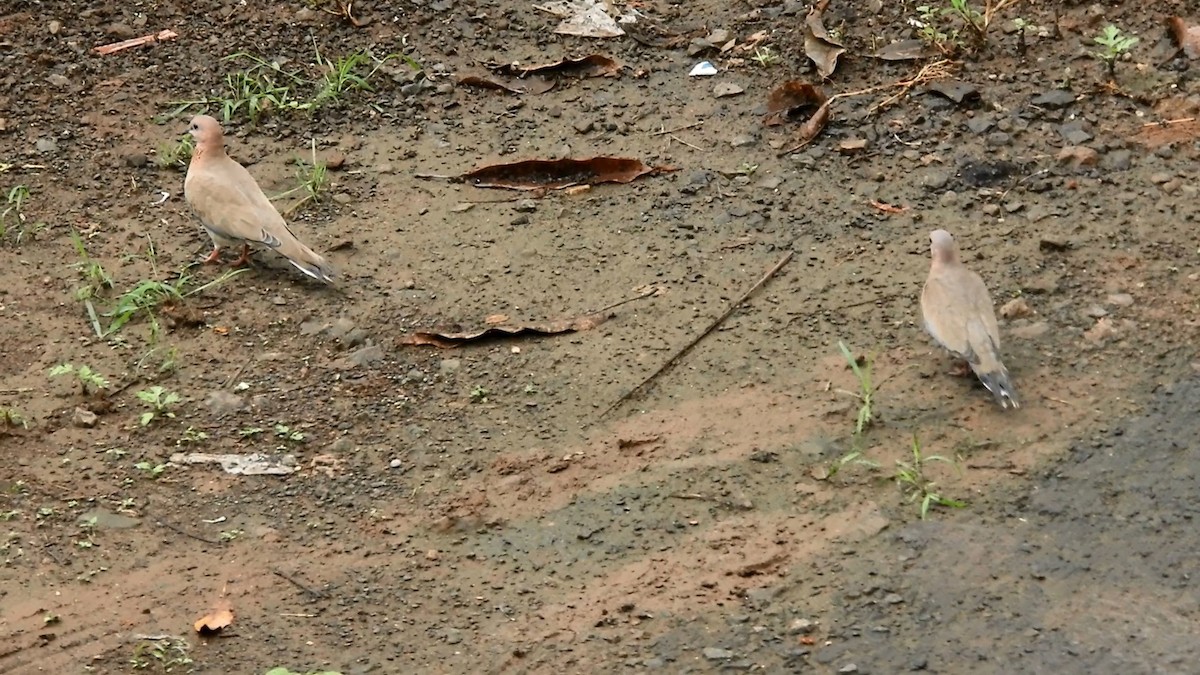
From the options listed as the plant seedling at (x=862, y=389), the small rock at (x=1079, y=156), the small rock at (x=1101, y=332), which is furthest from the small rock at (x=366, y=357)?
the small rock at (x=1079, y=156)

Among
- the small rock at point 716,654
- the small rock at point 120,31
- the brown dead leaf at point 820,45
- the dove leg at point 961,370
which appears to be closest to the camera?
the small rock at point 716,654

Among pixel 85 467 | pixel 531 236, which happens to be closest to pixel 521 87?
pixel 531 236

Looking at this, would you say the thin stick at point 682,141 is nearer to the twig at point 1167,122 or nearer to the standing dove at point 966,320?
the standing dove at point 966,320

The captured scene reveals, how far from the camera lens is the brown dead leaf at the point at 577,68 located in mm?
6980

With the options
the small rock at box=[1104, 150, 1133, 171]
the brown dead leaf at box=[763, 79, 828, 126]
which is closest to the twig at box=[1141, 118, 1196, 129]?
the small rock at box=[1104, 150, 1133, 171]

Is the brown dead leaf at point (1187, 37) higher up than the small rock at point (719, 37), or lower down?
higher up

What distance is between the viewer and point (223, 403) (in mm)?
5035

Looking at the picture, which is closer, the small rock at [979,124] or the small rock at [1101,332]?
the small rock at [1101,332]

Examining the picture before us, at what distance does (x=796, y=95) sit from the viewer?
21.3 ft

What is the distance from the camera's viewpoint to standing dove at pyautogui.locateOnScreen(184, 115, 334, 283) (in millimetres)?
5676

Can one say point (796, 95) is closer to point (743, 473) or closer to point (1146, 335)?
point (1146, 335)

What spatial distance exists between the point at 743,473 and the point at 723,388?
0.51 metres

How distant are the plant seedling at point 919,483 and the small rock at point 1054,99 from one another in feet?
7.95

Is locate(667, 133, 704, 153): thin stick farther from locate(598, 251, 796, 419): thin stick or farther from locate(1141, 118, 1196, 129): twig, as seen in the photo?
locate(1141, 118, 1196, 129): twig
